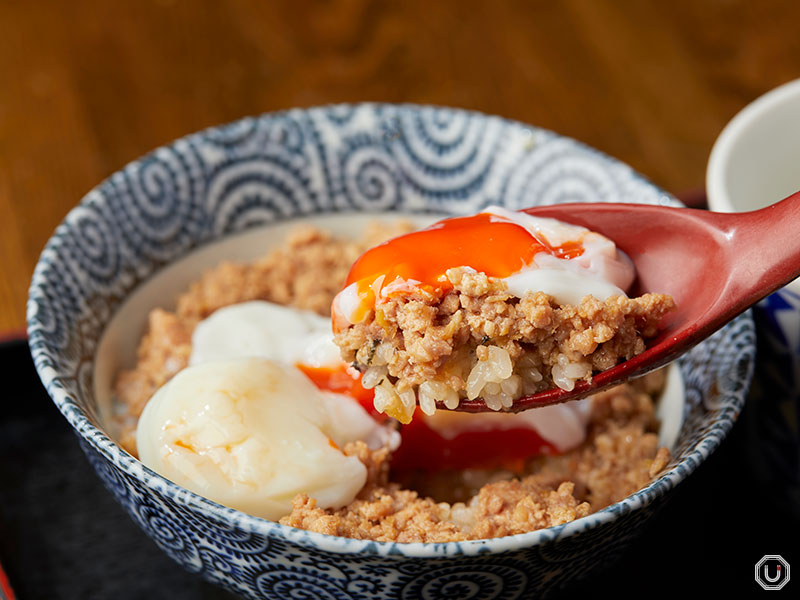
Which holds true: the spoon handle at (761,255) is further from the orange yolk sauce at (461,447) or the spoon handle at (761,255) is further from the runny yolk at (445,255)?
the orange yolk sauce at (461,447)

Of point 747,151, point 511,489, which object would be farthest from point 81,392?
point 747,151

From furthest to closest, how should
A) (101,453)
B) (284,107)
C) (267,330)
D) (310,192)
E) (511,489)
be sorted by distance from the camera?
(284,107) → (310,192) → (267,330) → (511,489) → (101,453)

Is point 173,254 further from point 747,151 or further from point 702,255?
point 747,151

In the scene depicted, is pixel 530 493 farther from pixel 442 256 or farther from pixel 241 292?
pixel 241 292

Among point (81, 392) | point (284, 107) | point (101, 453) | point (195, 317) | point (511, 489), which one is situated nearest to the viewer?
point (101, 453)

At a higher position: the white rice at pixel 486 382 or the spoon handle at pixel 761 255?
the spoon handle at pixel 761 255

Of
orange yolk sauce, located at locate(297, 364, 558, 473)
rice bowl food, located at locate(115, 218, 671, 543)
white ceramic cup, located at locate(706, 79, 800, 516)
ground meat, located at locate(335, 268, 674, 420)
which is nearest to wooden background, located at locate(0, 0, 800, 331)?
white ceramic cup, located at locate(706, 79, 800, 516)

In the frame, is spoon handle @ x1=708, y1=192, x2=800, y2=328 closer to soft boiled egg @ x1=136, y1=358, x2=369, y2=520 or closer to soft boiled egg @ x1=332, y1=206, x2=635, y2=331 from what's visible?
soft boiled egg @ x1=332, y1=206, x2=635, y2=331

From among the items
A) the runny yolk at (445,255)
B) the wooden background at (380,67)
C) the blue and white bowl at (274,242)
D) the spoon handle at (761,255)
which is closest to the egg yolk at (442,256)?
the runny yolk at (445,255)

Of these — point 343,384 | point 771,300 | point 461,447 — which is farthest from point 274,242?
point 771,300
